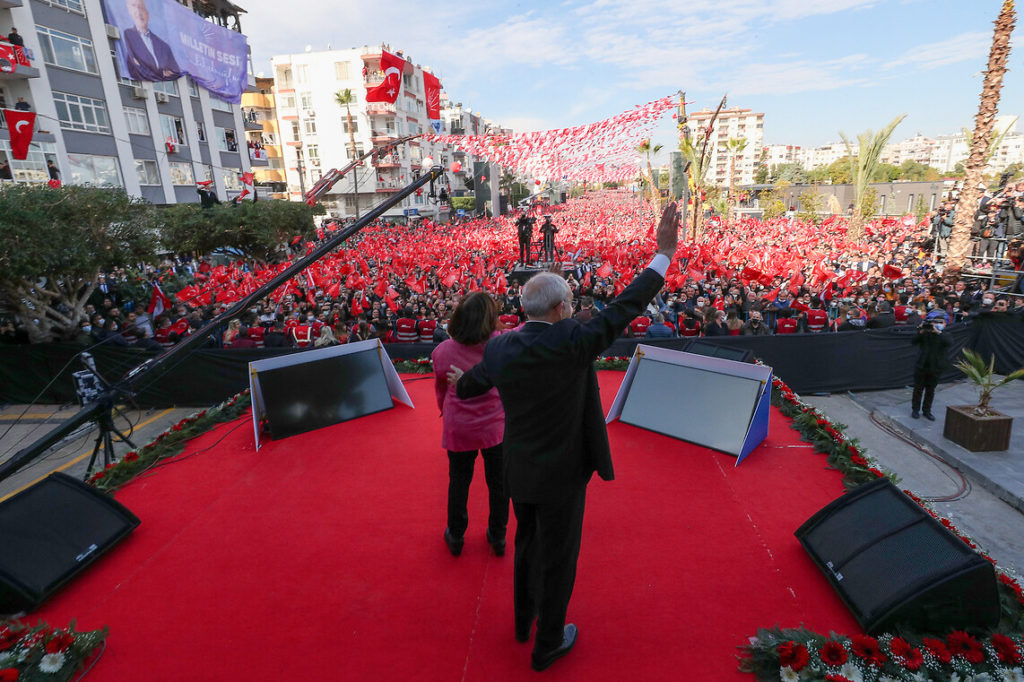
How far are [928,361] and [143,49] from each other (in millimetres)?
33439

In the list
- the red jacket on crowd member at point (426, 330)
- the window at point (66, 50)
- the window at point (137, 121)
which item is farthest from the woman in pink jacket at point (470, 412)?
the window at point (137, 121)

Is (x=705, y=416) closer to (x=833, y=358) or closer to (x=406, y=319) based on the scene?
(x=833, y=358)

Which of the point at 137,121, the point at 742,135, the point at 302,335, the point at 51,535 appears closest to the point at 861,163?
the point at 302,335

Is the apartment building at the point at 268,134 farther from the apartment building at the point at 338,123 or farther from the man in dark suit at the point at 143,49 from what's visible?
the man in dark suit at the point at 143,49

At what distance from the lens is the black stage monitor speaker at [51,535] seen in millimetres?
3334

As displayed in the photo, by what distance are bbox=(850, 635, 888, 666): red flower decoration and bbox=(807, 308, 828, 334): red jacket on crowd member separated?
9.69 m

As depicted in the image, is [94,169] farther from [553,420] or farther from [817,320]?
[553,420]

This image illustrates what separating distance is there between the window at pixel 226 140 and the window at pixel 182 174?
12.4 ft

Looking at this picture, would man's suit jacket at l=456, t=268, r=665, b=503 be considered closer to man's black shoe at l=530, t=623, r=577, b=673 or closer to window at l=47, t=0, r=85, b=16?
man's black shoe at l=530, t=623, r=577, b=673

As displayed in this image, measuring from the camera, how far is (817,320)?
1112cm

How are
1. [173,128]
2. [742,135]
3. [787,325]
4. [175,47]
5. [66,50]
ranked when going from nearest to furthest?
[787,325], [66,50], [175,47], [173,128], [742,135]

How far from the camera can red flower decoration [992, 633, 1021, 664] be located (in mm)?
2555

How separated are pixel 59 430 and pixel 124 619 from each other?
59.3 inches

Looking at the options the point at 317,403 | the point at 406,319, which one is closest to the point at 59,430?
the point at 317,403
